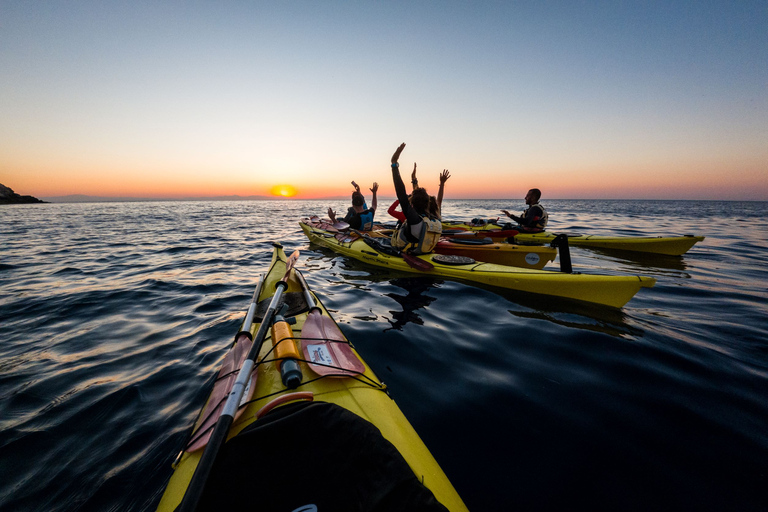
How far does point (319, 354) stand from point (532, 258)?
251 inches

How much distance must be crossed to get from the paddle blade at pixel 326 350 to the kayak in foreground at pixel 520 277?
3875mm

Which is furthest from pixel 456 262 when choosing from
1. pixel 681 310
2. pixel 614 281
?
pixel 681 310

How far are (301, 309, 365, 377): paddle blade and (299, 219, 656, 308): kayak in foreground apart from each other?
3.87 metres

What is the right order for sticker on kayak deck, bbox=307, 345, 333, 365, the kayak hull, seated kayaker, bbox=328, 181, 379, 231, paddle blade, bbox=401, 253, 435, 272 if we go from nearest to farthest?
sticker on kayak deck, bbox=307, 345, 333, 365
paddle blade, bbox=401, 253, 435, 272
the kayak hull
seated kayaker, bbox=328, 181, 379, 231

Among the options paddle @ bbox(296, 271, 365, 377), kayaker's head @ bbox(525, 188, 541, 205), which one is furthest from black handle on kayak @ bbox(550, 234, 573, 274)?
kayaker's head @ bbox(525, 188, 541, 205)

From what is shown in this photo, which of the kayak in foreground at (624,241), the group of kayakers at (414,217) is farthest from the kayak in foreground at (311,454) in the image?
the kayak in foreground at (624,241)

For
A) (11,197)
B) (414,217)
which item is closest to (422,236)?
(414,217)

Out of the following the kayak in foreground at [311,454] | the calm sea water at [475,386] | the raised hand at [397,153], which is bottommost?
the calm sea water at [475,386]

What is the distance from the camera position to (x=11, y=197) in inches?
2552

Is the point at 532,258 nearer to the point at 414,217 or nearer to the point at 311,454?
the point at 414,217

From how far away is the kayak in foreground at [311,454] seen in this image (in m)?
1.39

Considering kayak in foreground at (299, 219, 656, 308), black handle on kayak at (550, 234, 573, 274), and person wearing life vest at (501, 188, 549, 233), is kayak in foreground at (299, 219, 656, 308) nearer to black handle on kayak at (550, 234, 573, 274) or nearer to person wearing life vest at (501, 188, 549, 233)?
black handle on kayak at (550, 234, 573, 274)

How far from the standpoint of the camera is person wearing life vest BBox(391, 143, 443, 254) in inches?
243

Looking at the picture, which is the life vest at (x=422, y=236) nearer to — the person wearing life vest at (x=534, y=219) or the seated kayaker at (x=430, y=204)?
the seated kayaker at (x=430, y=204)
